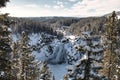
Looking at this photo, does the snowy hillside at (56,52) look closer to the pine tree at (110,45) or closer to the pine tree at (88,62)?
the pine tree at (110,45)

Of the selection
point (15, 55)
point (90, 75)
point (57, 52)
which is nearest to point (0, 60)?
point (90, 75)

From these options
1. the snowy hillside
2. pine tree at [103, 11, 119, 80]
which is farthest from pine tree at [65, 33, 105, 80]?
the snowy hillside

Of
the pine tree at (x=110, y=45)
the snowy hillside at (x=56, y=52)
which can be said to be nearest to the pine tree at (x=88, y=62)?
the pine tree at (x=110, y=45)

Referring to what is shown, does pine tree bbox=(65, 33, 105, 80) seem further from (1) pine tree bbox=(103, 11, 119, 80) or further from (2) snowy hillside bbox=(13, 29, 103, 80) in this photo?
(2) snowy hillside bbox=(13, 29, 103, 80)

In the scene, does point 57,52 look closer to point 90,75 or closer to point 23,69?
point 23,69

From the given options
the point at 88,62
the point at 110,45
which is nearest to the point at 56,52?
the point at 110,45

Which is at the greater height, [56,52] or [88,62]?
[88,62]

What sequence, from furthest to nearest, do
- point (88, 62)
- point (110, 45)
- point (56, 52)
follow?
point (56, 52) → point (110, 45) → point (88, 62)

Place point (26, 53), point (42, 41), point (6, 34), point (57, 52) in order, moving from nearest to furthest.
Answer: point (6, 34), point (26, 53), point (57, 52), point (42, 41)

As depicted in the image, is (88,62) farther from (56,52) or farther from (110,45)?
(56,52)
